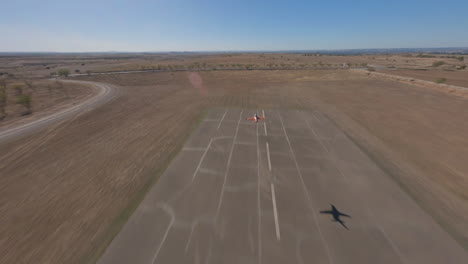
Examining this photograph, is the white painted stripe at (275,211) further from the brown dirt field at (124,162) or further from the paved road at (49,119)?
the paved road at (49,119)

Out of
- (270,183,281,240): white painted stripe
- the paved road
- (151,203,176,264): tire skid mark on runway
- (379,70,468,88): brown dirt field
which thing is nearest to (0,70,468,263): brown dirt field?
(151,203,176,264): tire skid mark on runway

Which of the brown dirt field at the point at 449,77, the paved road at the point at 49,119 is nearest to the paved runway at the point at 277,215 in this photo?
the paved road at the point at 49,119

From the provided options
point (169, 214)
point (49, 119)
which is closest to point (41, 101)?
point (49, 119)

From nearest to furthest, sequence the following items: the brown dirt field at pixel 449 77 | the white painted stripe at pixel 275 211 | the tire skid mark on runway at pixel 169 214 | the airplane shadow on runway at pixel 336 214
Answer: the tire skid mark on runway at pixel 169 214
the white painted stripe at pixel 275 211
the airplane shadow on runway at pixel 336 214
the brown dirt field at pixel 449 77

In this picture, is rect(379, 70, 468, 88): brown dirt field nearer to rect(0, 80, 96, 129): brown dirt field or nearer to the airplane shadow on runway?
the airplane shadow on runway

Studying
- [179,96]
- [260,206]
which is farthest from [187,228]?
[179,96]

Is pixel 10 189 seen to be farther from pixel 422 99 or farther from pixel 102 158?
pixel 422 99
